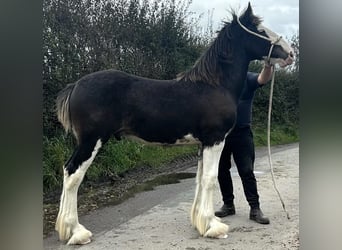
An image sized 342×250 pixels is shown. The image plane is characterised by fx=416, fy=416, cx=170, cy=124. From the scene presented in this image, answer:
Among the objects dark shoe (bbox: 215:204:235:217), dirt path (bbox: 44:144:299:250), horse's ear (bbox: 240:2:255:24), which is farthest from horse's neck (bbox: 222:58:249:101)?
dark shoe (bbox: 215:204:235:217)

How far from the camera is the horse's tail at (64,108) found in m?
1.87

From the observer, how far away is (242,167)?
1995 mm

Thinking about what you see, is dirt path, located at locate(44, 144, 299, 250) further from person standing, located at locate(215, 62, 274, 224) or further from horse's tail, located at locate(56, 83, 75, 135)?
horse's tail, located at locate(56, 83, 75, 135)

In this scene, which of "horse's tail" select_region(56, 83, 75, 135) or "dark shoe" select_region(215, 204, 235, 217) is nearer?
"horse's tail" select_region(56, 83, 75, 135)

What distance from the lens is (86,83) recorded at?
1.88m

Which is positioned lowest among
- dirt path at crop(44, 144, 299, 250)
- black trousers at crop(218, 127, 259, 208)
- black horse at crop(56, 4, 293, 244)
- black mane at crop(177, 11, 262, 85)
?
Result: dirt path at crop(44, 144, 299, 250)

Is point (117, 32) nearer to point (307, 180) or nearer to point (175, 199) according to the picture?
point (175, 199)

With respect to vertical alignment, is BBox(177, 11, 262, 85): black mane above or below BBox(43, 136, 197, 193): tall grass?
above

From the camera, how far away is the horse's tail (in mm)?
1867

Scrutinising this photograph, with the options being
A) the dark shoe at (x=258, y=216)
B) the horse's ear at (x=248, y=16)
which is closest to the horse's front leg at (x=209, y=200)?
the dark shoe at (x=258, y=216)

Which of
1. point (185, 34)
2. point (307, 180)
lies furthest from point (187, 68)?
point (307, 180)

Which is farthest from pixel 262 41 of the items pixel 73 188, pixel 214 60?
pixel 73 188

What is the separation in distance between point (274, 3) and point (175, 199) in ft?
3.33

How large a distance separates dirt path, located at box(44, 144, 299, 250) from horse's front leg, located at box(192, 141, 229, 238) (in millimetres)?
41
